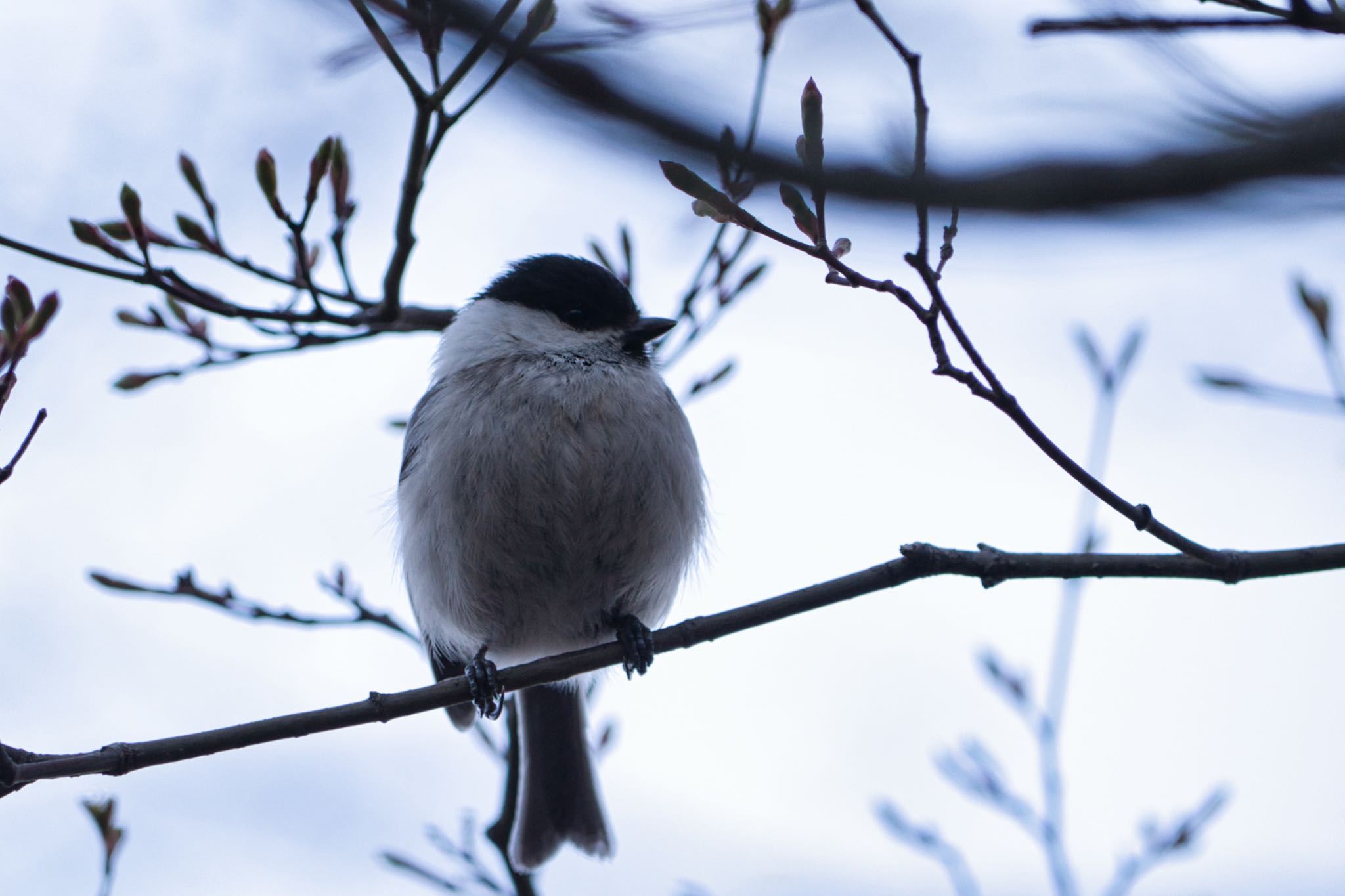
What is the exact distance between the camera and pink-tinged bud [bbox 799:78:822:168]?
218 centimetres

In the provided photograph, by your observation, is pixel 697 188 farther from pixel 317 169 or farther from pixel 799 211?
pixel 317 169

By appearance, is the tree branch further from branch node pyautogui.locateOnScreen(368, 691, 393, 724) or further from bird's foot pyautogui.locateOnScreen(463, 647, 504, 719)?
bird's foot pyautogui.locateOnScreen(463, 647, 504, 719)

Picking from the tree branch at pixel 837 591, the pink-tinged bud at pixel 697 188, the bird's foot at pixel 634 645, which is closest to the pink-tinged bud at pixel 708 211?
the pink-tinged bud at pixel 697 188

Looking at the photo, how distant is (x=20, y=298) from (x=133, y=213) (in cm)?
46

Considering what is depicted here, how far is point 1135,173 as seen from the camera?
2156 mm

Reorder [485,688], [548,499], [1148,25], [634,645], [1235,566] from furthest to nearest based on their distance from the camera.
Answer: [548,499] → [634,645] → [485,688] → [1235,566] → [1148,25]

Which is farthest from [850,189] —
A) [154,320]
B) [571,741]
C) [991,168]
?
[571,741]

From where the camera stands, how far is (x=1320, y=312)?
9.13 feet

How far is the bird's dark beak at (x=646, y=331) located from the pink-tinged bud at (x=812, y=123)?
2.11m

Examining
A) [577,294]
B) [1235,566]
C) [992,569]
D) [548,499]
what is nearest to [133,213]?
[548,499]

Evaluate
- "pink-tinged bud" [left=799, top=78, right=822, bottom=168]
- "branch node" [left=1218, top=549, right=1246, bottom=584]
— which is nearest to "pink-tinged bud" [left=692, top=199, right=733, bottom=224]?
"pink-tinged bud" [left=799, top=78, right=822, bottom=168]

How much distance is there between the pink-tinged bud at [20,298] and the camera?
2.68 meters

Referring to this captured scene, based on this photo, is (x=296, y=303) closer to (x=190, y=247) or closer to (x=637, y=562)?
(x=190, y=247)

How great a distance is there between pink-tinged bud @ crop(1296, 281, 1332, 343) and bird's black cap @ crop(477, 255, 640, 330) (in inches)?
88.0
